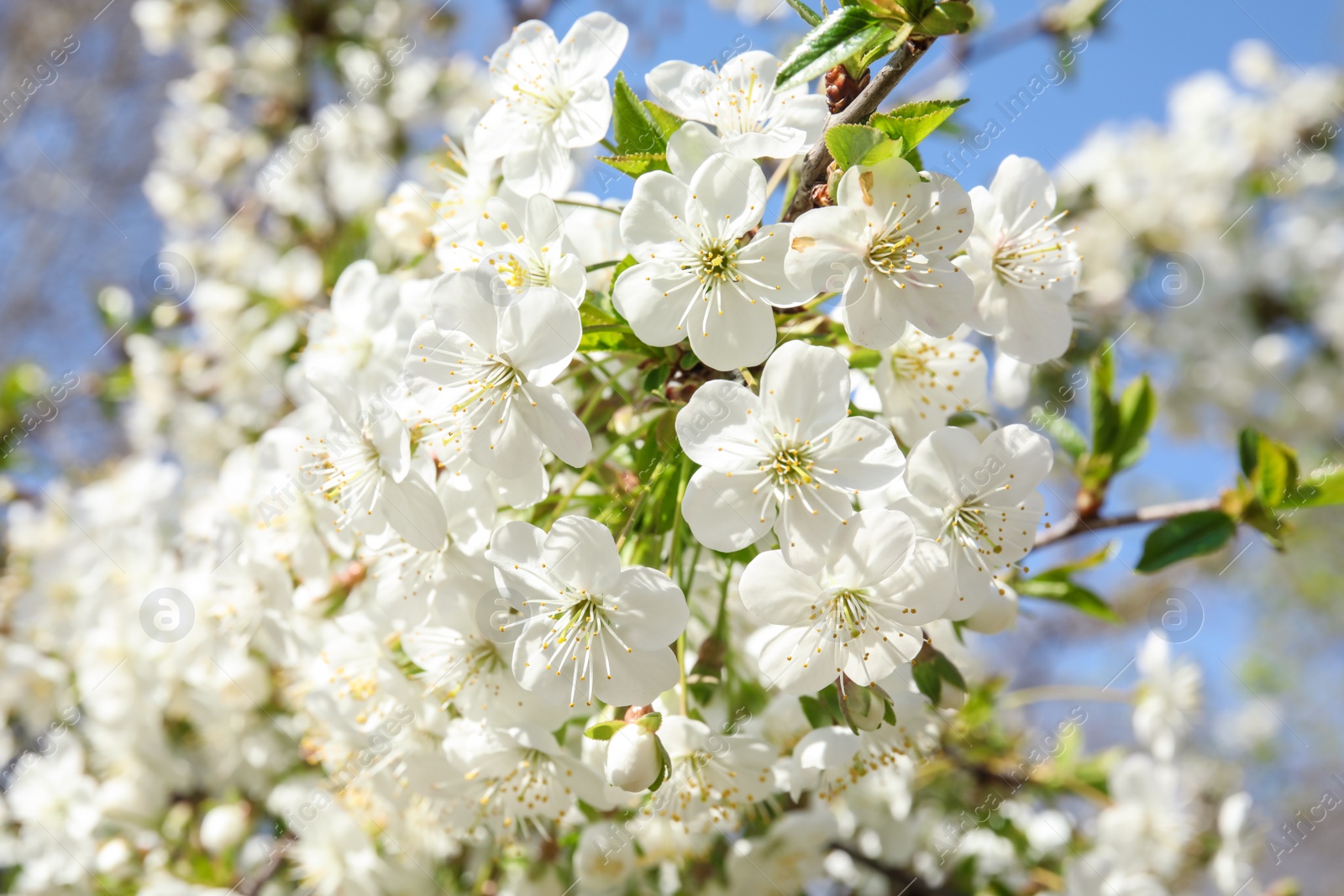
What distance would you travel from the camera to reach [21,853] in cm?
209

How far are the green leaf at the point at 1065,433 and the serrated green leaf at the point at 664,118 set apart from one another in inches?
35.7

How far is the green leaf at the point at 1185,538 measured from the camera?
1.41 m

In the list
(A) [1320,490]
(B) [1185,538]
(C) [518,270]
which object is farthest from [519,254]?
(A) [1320,490]

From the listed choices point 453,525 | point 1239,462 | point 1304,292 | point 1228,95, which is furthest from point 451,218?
point 1228,95

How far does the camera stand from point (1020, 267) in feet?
3.68

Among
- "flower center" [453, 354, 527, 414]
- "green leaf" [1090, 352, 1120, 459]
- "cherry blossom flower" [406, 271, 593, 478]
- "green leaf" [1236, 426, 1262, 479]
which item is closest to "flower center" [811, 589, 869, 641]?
"cherry blossom flower" [406, 271, 593, 478]

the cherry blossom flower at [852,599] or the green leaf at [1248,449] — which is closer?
the cherry blossom flower at [852,599]

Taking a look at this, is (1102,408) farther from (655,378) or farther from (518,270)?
(518,270)

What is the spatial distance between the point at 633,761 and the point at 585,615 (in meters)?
0.18

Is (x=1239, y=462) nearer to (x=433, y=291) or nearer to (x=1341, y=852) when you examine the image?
(x=433, y=291)

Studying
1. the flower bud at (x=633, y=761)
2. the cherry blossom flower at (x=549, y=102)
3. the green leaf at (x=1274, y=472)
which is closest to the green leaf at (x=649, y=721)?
the flower bud at (x=633, y=761)

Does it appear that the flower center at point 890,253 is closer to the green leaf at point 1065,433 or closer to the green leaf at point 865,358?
the green leaf at point 865,358

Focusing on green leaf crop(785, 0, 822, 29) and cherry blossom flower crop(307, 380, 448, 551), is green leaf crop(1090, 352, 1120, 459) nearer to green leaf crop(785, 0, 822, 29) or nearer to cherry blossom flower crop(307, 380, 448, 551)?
green leaf crop(785, 0, 822, 29)

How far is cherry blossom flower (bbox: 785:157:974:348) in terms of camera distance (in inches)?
36.4
